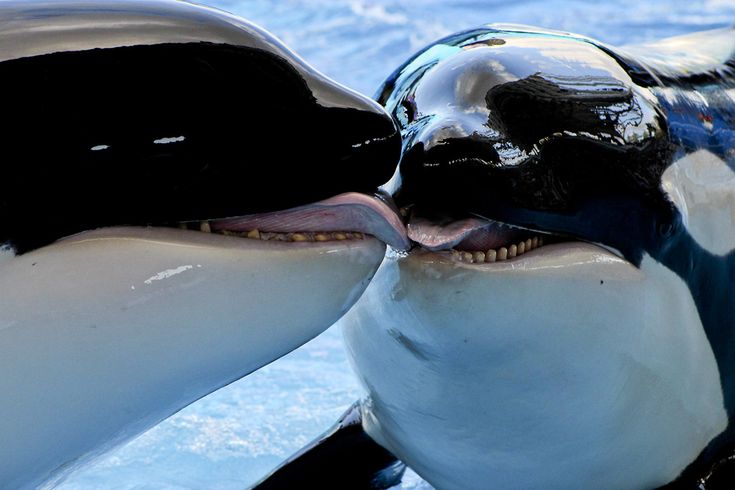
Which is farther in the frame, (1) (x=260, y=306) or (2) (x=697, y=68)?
(2) (x=697, y=68)

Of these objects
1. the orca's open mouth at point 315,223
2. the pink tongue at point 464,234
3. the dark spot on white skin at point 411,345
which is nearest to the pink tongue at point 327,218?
the orca's open mouth at point 315,223

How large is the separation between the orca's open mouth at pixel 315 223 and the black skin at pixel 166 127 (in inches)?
1.1

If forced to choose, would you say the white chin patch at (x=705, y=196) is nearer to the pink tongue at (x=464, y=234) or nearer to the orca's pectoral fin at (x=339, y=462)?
the pink tongue at (x=464, y=234)

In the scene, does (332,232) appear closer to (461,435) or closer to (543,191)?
(543,191)

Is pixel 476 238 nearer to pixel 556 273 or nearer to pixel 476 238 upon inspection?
pixel 476 238

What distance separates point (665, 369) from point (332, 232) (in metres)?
1.26

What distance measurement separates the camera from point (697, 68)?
3.61 m

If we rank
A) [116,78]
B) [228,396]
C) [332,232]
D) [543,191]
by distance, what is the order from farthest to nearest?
1. [228,396]
2. [543,191]
3. [332,232]
4. [116,78]

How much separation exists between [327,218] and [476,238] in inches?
20.7

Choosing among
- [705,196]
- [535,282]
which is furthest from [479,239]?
Result: [705,196]

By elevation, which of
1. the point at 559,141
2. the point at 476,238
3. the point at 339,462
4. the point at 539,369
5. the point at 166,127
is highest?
the point at 166,127

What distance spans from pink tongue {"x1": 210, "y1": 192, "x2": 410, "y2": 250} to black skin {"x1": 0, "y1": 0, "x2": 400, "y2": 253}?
3cm

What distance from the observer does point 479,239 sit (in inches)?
108

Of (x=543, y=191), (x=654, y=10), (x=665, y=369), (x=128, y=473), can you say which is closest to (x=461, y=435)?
(x=665, y=369)
